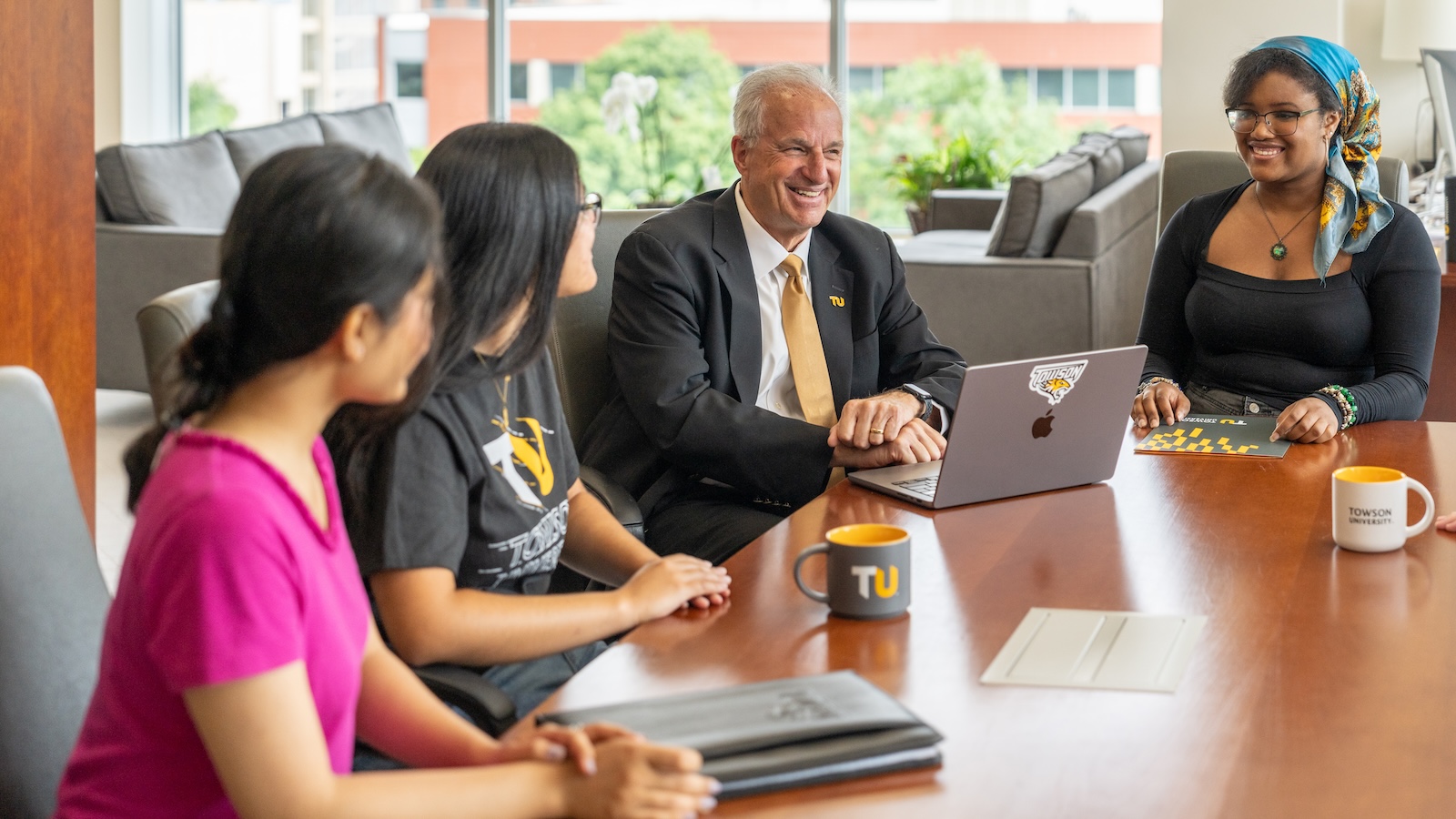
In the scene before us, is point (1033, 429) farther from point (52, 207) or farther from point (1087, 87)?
point (1087, 87)

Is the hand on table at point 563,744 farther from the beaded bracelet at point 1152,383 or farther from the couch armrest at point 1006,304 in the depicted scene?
the couch armrest at point 1006,304

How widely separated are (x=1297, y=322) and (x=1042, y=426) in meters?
0.94

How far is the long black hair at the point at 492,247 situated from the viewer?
1.39 m

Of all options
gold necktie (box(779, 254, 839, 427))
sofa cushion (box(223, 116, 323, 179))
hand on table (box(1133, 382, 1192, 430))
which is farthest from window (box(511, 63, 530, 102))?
hand on table (box(1133, 382, 1192, 430))

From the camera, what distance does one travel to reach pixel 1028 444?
1820 millimetres

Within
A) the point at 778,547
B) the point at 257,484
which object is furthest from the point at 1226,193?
the point at 257,484

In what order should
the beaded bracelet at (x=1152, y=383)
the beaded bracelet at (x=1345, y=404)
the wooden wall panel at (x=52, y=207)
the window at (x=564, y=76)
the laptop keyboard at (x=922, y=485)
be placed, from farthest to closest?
the window at (x=564, y=76)
the wooden wall panel at (x=52, y=207)
the beaded bracelet at (x=1152, y=383)
the beaded bracelet at (x=1345, y=404)
the laptop keyboard at (x=922, y=485)

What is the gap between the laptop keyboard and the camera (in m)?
1.86

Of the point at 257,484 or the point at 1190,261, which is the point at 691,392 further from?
the point at 257,484

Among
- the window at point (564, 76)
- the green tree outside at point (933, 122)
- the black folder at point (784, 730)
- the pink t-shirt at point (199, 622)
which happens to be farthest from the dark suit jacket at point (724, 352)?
the window at point (564, 76)

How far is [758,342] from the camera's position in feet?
7.88

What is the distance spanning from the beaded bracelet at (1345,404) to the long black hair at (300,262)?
1.64 metres

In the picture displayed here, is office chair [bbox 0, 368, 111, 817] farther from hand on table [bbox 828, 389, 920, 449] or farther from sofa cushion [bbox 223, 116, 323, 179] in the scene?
sofa cushion [bbox 223, 116, 323, 179]

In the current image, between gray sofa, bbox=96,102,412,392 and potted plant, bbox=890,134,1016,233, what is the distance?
2.50m
